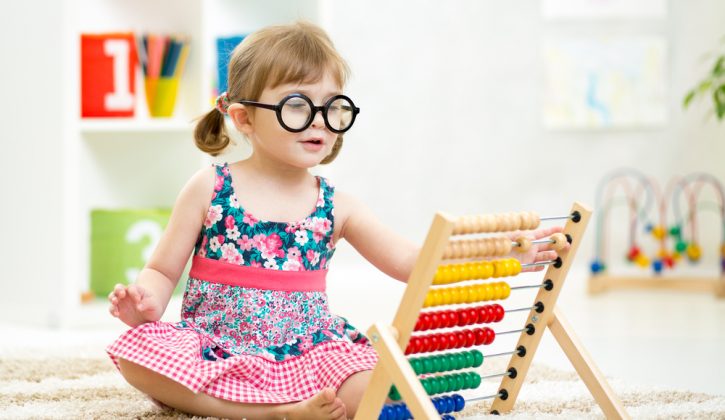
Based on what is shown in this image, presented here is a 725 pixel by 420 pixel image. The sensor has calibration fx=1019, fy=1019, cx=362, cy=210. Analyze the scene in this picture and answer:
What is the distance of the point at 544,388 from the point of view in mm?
1755

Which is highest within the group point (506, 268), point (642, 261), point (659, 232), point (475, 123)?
point (475, 123)

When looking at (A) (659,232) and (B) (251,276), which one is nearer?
(B) (251,276)

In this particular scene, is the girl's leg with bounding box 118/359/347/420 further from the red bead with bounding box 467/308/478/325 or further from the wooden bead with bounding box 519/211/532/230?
the wooden bead with bounding box 519/211/532/230

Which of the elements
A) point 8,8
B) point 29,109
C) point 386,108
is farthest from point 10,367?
point 386,108

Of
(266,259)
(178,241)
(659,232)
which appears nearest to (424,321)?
(266,259)

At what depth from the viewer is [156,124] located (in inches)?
104

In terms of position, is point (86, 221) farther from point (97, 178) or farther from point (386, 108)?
point (386, 108)

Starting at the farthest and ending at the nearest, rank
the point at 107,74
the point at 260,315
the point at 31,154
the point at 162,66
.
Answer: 1. the point at 162,66
2. the point at 107,74
3. the point at 31,154
4. the point at 260,315

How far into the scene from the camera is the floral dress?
1472 millimetres

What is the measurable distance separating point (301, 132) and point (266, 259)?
8.2 inches

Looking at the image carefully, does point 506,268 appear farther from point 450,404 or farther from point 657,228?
point 657,228

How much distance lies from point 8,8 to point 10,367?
3.56 feet

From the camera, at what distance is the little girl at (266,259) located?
4.79 feet

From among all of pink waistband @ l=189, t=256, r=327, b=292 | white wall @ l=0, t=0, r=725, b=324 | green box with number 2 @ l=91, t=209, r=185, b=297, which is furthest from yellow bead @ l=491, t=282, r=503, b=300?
white wall @ l=0, t=0, r=725, b=324
